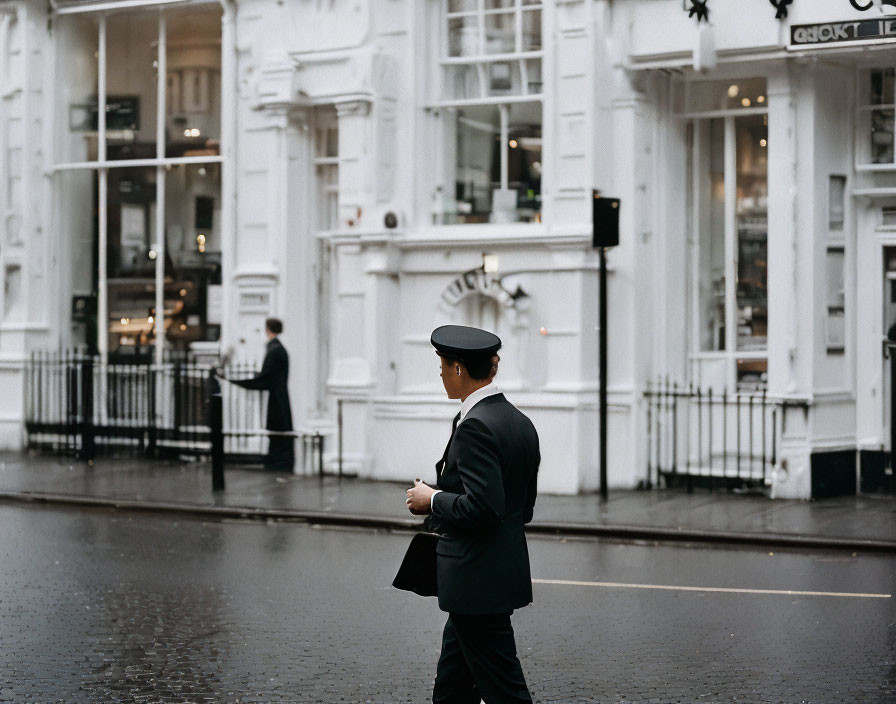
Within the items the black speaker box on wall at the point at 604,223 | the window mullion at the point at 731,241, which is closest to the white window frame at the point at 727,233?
the window mullion at the point at 731,241

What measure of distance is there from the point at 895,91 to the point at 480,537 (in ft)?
38.7

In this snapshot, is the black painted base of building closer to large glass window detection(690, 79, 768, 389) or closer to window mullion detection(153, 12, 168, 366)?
large glass window detection(690, 79, 768, 389)

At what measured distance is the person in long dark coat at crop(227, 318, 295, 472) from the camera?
1747 centimetres

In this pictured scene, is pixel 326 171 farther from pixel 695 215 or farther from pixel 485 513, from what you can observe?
pixel 485 513

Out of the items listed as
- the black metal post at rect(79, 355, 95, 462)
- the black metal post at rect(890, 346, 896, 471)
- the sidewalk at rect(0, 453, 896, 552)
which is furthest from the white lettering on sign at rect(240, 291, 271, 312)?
the black metal post at rect(890, 346, 896, 471)

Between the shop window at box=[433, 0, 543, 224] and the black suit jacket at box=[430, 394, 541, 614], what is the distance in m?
11.3

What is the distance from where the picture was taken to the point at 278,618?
9273 mm

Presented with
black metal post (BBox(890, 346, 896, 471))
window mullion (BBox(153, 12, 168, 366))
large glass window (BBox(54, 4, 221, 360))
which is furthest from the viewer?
window mullion (BBox(153, 12, 168, 366))

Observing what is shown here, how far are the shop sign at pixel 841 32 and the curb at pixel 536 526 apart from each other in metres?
5.20

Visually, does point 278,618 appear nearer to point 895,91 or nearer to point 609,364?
point 609,364

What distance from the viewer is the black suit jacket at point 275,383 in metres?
17.5

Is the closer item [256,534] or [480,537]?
[480,537]

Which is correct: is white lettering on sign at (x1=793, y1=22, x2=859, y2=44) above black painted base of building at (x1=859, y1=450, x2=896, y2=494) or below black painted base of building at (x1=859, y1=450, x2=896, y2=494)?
above

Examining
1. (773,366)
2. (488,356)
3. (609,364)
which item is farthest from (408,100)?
(488,356)
